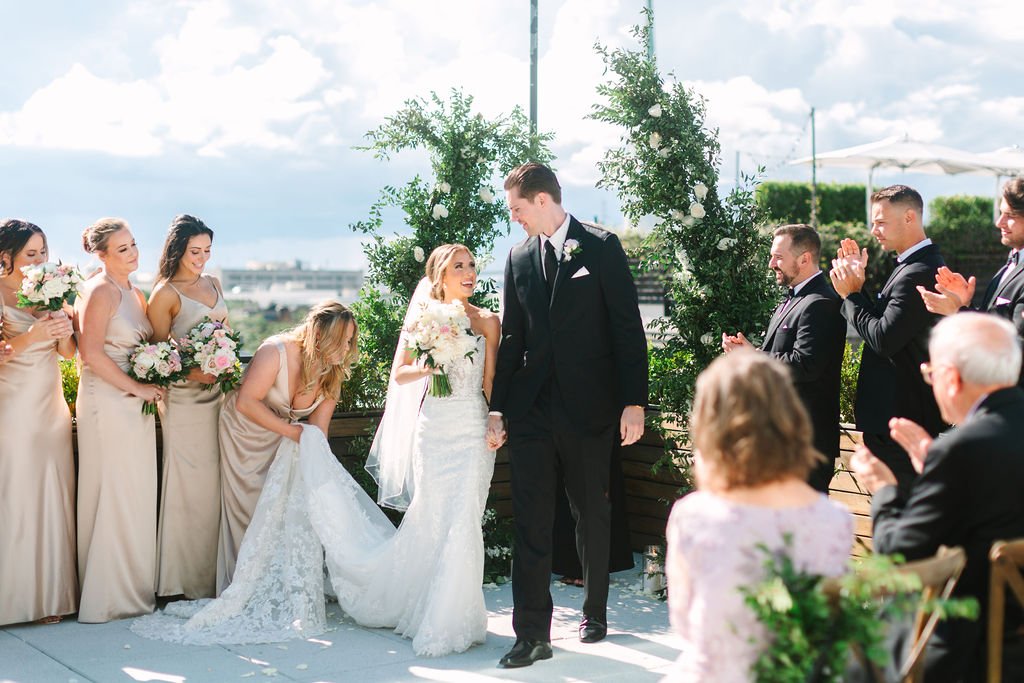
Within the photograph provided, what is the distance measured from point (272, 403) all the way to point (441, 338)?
112 centimetres

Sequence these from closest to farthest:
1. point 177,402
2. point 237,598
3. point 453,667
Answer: point 453,667, point 237,598, point 177,402

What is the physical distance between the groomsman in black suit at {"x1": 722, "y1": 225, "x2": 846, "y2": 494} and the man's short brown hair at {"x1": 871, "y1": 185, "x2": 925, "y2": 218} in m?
0.35

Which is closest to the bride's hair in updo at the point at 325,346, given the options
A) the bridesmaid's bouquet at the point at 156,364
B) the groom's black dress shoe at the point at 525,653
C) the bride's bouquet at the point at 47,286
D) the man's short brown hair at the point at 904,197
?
the bridesmaid's bouquet at the point at 156,364

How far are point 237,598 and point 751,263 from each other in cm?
316

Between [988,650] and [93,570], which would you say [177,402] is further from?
[988,650]

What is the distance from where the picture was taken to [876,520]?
9.41ft

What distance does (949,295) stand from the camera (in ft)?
14.1

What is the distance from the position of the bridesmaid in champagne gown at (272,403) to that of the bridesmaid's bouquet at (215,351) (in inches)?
3.5

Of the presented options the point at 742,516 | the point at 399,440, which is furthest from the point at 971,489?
the point at 399,440

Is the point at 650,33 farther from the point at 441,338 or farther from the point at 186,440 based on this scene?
the point at 186,440

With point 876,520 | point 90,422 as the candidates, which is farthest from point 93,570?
point 876,520

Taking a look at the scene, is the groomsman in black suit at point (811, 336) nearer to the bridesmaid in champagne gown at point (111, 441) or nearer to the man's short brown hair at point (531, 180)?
the man's short brown hair at point (531, 180)

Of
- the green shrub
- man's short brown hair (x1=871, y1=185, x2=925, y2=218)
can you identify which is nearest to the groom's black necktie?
man's short brown hair (x1=871, y1=185, x2=925, y2=218)

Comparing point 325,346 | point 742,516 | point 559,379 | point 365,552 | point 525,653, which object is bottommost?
point 525,653
